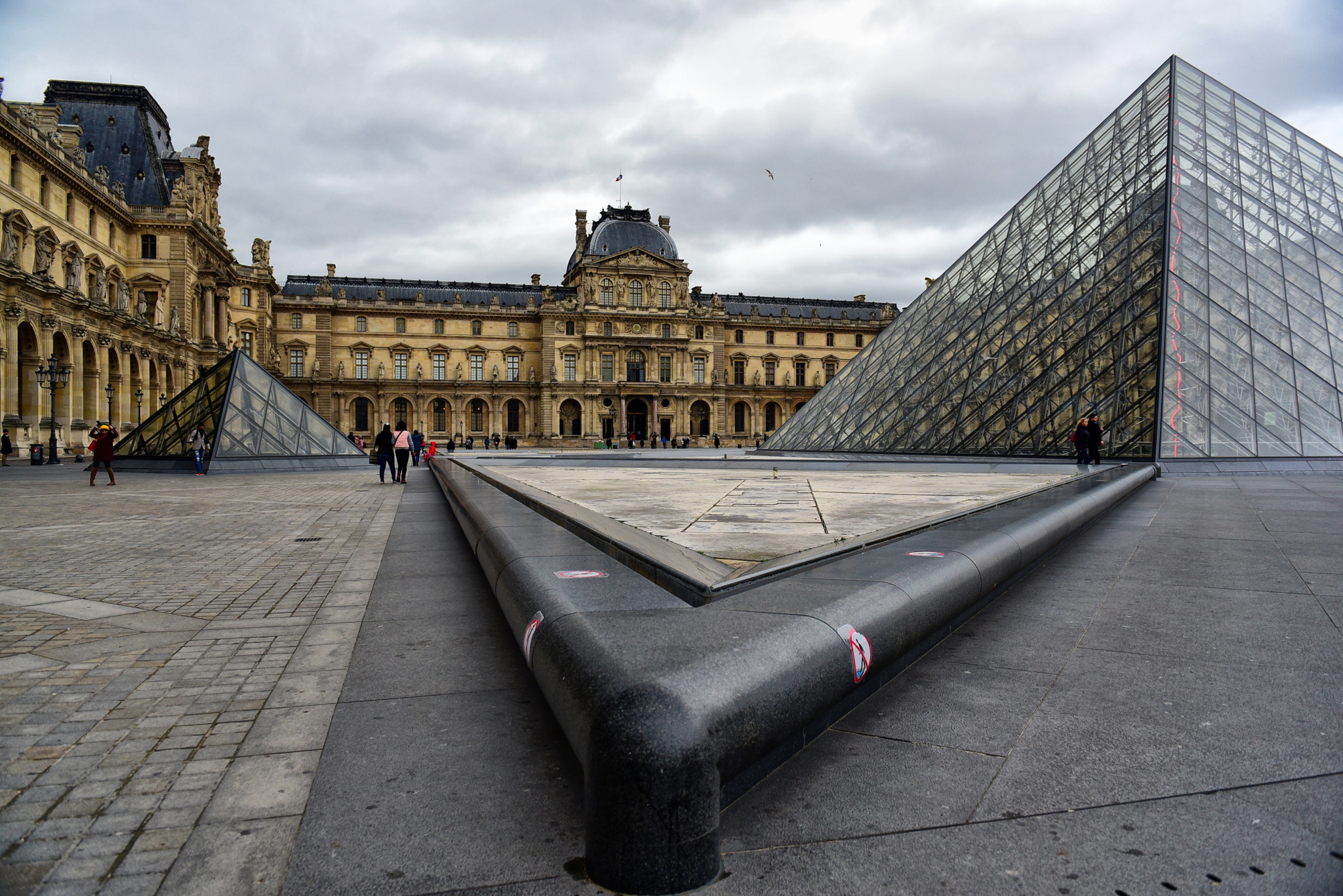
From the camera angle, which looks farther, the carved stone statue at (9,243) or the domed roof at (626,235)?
the domed roof at (626,235)

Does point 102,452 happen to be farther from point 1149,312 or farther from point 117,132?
point 117,132

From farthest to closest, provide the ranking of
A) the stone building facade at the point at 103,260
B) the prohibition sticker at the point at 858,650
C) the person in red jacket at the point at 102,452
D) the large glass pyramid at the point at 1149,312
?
the stone building facade at the point at 103,260, the large glass pyramid at the point at 1149,312, the person in red jacket at the point at 102,452, the prohibition sticker at the point at 858,650

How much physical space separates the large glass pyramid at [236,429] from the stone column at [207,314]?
83.5ft

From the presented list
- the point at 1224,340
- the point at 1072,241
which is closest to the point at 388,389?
the point at 1072,241

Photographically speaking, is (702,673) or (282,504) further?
(282,504)

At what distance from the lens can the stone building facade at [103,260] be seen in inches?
1168

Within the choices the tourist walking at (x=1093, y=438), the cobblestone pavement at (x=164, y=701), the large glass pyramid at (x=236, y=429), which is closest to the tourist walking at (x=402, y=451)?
the large glass pyramid at (x=236, y=429)

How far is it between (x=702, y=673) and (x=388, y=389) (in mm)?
70039

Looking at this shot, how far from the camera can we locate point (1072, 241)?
22.2 m

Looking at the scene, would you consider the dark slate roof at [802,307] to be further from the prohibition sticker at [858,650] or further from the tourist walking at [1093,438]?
A: the prohibition sticker at [858,650]

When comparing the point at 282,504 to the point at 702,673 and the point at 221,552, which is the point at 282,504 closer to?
the point at 221,552

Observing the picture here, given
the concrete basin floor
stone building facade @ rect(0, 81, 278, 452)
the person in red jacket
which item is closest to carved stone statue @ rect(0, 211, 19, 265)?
stone building facade @ rect(0, 81, 278, 452)

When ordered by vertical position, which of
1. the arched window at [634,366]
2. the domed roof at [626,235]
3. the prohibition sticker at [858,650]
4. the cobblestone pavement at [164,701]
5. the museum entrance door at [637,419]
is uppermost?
the domed roof at [626,235]

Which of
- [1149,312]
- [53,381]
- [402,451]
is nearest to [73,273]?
[53,381]
